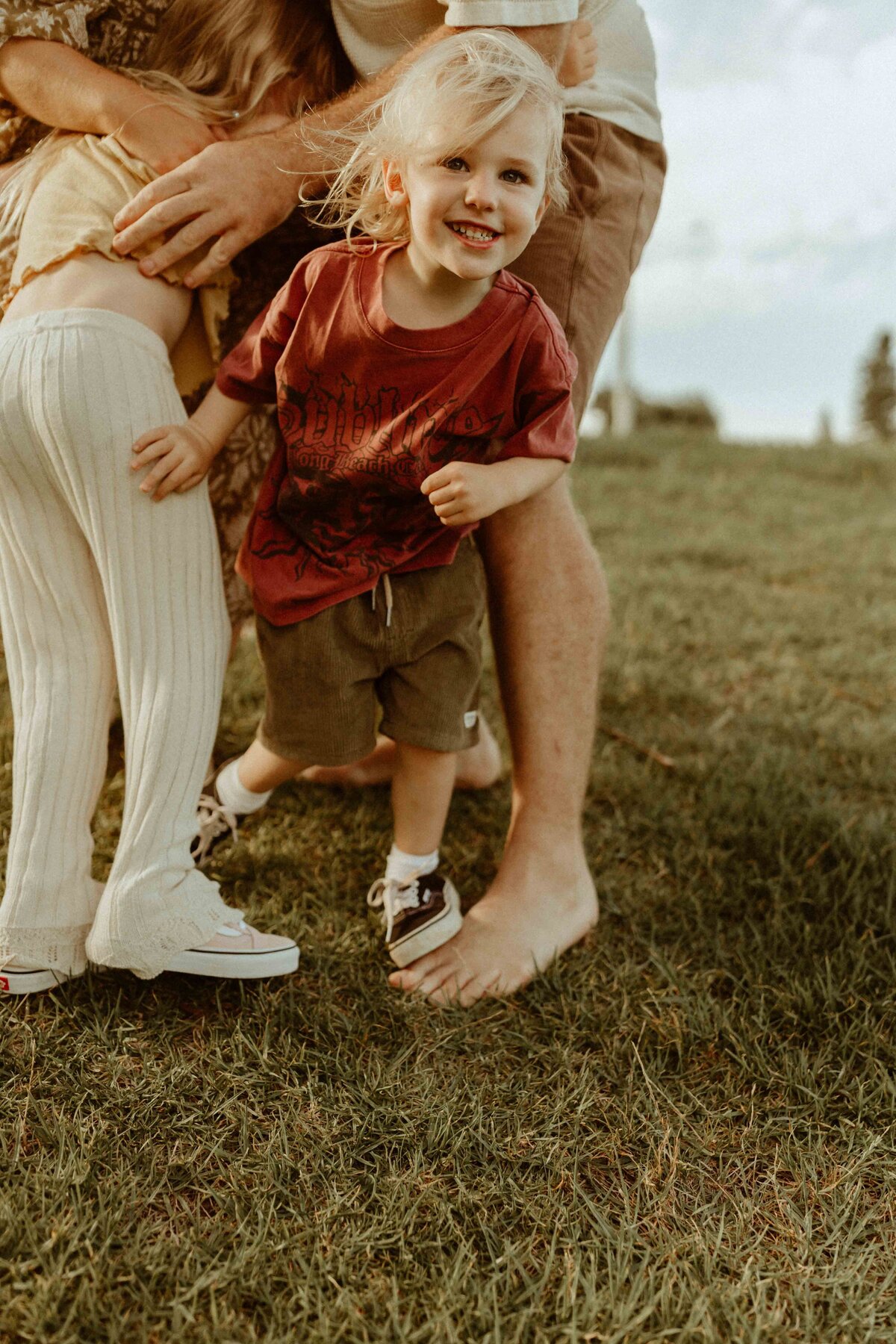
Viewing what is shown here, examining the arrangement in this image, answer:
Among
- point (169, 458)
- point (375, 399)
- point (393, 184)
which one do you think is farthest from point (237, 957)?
point (393, 184)

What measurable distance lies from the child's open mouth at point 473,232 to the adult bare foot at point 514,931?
3.65ft

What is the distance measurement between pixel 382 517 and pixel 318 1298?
1.14 meters

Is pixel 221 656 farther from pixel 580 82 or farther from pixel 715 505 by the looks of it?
pixel 715 505

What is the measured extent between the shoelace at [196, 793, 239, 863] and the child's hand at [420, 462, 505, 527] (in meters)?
0.87

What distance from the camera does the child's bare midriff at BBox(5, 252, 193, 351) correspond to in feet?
5.50

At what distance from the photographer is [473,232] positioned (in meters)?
1.58

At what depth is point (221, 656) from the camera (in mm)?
1830

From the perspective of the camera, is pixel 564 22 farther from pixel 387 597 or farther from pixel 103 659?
pixel 103 659

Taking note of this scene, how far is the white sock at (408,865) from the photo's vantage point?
6.64 ft

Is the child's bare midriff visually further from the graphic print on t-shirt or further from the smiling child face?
the smiling child face

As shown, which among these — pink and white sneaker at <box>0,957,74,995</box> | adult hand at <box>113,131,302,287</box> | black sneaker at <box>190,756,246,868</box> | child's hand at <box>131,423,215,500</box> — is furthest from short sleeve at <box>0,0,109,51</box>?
pink and white sneaker at <box>0,957,74,995</box>

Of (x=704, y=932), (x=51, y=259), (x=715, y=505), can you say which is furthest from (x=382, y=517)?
(x=715, y=505)

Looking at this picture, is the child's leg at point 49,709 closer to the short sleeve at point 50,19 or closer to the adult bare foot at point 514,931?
the adult bare foot at point 514,931

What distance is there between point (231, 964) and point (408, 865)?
16.4 inches
